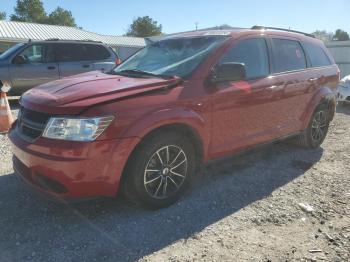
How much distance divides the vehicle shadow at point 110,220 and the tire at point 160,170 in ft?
0.51

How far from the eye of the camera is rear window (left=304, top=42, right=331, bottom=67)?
5.51 metres

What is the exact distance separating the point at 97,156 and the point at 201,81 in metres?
1.40

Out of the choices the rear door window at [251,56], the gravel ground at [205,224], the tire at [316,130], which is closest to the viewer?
the gravel ground at [205,224]

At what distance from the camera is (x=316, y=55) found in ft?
18.6

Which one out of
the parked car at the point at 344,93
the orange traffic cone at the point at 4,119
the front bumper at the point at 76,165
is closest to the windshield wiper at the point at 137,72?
the front bumper at the point at 76,165

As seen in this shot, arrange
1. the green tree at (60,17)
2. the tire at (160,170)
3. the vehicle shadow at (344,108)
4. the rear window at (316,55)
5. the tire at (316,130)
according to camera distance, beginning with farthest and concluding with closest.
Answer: the green tree at (60,17) < the vehicle shadow at (344,108) < the tire at (316,130) < the rear window at (316,55) < the tire at (160,170)

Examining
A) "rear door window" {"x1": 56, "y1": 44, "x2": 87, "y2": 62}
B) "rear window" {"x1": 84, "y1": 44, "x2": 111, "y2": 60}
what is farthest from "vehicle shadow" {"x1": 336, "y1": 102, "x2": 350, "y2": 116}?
"rear door window" {"x1": 56, "y1": 44, "x2": 87, "y2": 62}

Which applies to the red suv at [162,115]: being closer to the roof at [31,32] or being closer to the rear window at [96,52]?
the rear window at [96,52]

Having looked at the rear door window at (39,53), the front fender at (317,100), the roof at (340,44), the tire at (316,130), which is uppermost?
the roof at (340,44)

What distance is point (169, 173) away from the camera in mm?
3670

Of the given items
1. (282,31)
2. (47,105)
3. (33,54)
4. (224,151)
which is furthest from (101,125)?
(33,54)

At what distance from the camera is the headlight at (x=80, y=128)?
119 inches

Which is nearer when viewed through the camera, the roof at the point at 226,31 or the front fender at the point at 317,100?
the roof at the point at 226,31

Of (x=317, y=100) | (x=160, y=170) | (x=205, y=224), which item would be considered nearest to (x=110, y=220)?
(x=160, y=170)
